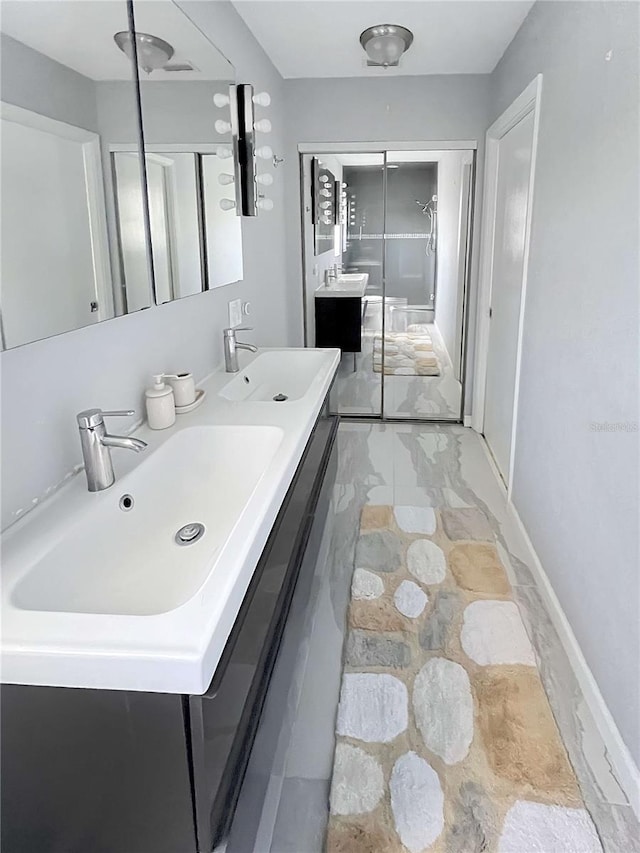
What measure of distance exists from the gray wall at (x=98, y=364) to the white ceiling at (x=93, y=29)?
1.39 feet

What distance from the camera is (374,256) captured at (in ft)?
14.6

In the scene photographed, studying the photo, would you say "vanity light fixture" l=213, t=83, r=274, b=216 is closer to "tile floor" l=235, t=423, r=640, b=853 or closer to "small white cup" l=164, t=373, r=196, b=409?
"small white cup" l=164, t=373, r=196, b=409

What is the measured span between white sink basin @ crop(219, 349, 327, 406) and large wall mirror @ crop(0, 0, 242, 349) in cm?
54

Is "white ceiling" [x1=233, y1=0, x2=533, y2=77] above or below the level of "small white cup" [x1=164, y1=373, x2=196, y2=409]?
above

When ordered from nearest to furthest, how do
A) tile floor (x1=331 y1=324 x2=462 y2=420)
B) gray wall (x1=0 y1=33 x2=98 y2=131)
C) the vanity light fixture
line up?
1. gray wall (x1=0 y1=33 x2=98 y2=131)
2. the vanity light fixture
3. tile floor (x1=331 y1=324 x2=462 y2=420)

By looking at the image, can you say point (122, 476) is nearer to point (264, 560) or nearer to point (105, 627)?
point (264, 560)

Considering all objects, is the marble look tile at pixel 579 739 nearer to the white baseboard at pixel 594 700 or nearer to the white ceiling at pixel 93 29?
the white baseboard at pixel 594 700

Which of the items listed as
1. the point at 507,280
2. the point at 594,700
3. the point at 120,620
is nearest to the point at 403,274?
the point at 507,280

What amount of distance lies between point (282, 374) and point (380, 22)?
1858 mm

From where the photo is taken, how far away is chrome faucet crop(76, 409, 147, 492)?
1.28 m

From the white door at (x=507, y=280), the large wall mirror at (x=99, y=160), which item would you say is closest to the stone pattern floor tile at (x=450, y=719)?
the white door at (x=507, y=280)

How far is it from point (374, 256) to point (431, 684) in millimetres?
3299

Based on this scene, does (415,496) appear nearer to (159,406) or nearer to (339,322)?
(339,322)

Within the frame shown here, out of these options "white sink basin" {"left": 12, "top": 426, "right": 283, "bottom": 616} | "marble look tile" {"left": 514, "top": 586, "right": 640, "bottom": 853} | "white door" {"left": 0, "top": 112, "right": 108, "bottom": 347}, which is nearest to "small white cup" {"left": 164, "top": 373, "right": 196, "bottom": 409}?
"white sink basin" {"left": 12, "top": 426, "right": 283, "bottom": 616}
